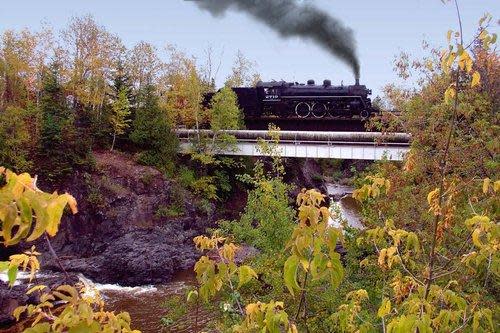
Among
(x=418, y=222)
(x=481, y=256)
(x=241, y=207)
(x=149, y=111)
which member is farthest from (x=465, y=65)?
(x=241, y=207)

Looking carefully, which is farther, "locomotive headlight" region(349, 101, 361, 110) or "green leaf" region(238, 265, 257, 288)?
"locomotive headlight" region(349, 101, 361, 110)

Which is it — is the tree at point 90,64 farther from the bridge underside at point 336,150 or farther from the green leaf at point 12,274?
the green leaf at point 12,274

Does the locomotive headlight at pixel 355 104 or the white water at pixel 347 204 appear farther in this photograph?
the white water at pixel 347 204

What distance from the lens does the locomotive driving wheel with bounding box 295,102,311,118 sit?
29.2 m

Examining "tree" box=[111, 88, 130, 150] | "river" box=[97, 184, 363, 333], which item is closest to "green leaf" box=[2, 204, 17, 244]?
"river" box=[97, 184, 363, 333]

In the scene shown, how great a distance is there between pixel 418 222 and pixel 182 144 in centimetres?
2309

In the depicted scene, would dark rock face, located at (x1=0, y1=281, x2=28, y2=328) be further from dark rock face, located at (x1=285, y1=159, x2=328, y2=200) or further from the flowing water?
dark rock face, located at (x1=285, y1=159, x2=328, y2=200)

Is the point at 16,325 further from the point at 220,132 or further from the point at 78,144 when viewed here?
the point at 220,132

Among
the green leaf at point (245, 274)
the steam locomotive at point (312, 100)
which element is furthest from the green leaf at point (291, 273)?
the steam locomotive at point (312, 100)

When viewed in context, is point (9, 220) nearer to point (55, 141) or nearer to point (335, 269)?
point (335, 269)

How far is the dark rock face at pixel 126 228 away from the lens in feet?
69.8

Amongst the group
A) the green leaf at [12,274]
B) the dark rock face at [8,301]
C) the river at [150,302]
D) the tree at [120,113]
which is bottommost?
the river at [150,302]

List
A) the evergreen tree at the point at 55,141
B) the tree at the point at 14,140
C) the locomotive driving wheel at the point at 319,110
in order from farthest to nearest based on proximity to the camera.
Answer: the locomotive driving wheel at the point at 319,110 < the evergreen tree at the point at 55,141 < the tree at the point at 14,140

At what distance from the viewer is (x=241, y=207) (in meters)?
31.9
